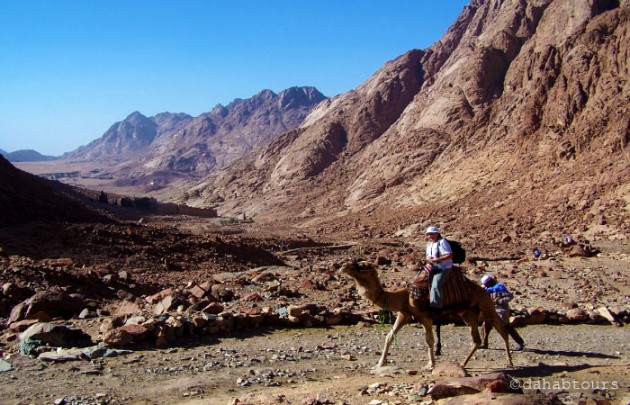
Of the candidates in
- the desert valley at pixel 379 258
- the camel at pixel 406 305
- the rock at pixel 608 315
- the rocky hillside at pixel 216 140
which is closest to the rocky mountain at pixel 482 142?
the desert valley at pixel 379 258

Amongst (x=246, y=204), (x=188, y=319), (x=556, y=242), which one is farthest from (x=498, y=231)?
(x=246, y=204)

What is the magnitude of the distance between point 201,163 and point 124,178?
65.8 ft

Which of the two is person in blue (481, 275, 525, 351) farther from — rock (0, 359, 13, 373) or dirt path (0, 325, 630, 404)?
rock (0, 359, 13, 373)

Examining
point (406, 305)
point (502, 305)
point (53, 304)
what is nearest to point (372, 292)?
point (406, 305)

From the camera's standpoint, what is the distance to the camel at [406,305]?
7.98 m

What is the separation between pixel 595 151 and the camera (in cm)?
3172

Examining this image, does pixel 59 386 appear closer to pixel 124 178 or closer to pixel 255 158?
pixel 255 158

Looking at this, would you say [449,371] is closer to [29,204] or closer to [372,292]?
[372,292]

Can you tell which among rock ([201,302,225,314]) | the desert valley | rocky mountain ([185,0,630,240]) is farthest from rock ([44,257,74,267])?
rocky mountain ([185,0,630,240])

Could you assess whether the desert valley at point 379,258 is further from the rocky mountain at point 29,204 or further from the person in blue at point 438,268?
the person in blue at point 438,268

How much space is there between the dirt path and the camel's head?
1.34 meters

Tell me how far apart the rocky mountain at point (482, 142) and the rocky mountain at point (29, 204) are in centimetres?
1897

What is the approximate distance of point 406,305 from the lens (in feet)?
27.3

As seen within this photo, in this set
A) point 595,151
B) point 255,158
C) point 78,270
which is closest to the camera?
point 78,270
